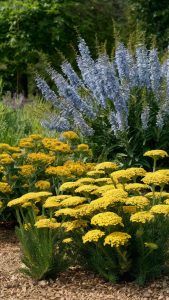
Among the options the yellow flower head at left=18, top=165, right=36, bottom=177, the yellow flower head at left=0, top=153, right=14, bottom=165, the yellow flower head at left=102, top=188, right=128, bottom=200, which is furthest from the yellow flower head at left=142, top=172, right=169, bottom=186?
the yellow flower head at left=0, top=153, right=14, bottom=165

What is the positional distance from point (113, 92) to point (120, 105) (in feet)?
0.60

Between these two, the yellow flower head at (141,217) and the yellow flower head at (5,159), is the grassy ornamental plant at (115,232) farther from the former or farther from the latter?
the yellow flower head at (5,159)

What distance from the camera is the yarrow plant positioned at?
20.2 feet

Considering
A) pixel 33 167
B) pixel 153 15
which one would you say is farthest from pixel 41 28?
pixel 33 167

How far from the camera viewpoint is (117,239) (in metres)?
3.53

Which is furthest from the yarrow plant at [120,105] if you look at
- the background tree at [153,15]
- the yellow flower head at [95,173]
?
the background tree at [153,15]

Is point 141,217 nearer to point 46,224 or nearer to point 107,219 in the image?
point 107,219

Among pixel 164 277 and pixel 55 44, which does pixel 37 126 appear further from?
pixel 55 44

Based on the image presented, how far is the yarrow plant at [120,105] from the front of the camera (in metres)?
6.16

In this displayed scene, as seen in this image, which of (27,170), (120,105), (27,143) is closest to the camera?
(27,170)

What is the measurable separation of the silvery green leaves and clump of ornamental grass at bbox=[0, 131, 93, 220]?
2.75ft

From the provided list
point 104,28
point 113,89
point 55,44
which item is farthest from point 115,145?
point 104,28

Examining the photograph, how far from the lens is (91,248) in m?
3.87

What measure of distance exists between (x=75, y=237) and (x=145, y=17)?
12032 millimetres
